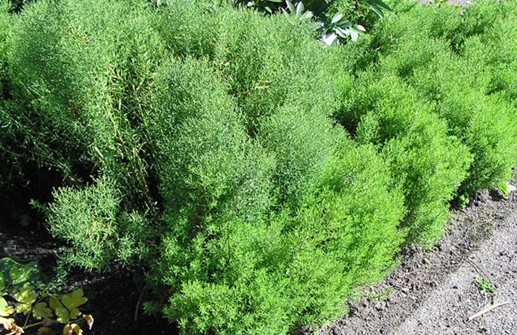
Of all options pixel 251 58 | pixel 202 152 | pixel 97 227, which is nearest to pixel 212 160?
pixel 202 152

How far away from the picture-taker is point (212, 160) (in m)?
2.16

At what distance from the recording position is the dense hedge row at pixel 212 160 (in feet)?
7.20

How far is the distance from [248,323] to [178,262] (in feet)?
1.26

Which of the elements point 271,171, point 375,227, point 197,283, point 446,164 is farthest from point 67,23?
point 446,164

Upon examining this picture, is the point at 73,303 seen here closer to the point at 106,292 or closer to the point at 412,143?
the point at 106,292

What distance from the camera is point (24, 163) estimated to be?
307 cm

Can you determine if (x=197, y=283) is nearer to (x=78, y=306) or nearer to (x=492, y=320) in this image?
(x=78, y=306)

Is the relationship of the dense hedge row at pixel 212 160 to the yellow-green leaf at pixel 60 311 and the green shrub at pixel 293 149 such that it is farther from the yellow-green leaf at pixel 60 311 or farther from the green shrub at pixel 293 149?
the yellow-green leaf at pixel 60 311

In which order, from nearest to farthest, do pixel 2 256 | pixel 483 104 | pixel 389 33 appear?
pixel 2 256, pixel 483 104, pixel 389 33

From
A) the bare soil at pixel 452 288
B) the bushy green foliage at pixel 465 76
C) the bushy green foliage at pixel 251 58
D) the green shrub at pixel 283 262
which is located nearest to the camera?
the green shrub at pixel 283 262

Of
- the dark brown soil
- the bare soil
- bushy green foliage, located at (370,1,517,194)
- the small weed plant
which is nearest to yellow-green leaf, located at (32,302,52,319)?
the small weed plant

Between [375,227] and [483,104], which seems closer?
[375,227]

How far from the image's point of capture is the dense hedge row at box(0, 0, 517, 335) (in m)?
2.20

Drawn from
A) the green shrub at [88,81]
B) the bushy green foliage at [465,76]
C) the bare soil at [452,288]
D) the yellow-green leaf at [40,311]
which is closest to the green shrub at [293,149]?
the green shrub at [88,81]
